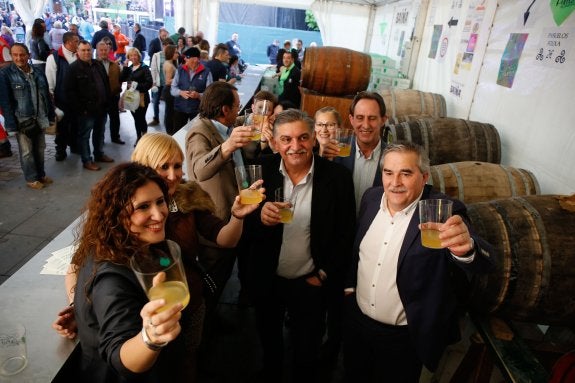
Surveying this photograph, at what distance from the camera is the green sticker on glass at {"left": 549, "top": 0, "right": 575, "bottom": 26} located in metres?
3.11

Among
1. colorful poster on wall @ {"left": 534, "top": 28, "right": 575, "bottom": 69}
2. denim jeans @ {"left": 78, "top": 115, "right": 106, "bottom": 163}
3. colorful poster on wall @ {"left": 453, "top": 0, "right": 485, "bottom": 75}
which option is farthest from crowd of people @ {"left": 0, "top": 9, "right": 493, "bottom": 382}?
denim jeans @ {"left": 78, "top": 115, "right": 106, "bottom": 163}

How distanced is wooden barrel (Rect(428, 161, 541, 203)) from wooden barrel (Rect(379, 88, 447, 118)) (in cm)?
227

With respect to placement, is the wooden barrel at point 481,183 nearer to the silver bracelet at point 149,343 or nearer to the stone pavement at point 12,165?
the silver bracelet at point 149,343

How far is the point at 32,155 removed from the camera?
18.0 ft

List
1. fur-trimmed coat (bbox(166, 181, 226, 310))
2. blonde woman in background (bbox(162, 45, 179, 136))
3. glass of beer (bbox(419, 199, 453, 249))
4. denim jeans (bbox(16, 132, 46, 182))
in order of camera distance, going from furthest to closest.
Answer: blonde woman in background (bbox(162, 45, 179, 136)) < denim jeans (bbox(16, 132, 46, 182)) < fur-trimmed coat (bbox(166, 181, 226, 310)) < glass of beer (bbox(419, 199, 453, 249))

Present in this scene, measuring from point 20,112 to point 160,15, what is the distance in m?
23.7

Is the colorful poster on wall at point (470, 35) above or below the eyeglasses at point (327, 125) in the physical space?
above

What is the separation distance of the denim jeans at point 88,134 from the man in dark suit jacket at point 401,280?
18.1ft

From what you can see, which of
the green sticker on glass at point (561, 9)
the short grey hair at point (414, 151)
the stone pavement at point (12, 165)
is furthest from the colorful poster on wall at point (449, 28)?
the stone pavement at point (12, 165)

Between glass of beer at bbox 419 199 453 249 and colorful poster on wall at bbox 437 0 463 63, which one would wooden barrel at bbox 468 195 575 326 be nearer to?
glass of beer at bbox 419 199 453 249

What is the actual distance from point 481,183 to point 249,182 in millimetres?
1906

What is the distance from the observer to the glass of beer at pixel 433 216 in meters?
1.69

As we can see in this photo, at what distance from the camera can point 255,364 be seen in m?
3.12

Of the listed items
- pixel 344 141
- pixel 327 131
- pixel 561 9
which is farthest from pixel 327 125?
pixel 561 9
